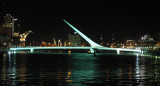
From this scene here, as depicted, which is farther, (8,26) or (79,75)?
(8,26)

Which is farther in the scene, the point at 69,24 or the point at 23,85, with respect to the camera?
the point at 69,24

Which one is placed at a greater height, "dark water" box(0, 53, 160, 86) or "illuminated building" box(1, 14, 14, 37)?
"illuminated building" box(1, 14, 14, 37)

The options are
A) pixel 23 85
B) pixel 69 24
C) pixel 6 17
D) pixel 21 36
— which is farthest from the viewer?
pixel 6 17

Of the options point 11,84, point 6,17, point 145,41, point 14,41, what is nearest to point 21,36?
point 14,41

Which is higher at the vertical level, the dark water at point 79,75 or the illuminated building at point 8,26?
the illuminated building at point 8,26

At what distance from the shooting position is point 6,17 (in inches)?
7067

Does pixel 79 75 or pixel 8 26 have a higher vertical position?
pixel 8 26

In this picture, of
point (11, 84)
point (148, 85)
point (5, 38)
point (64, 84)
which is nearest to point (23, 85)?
point (11, 84)

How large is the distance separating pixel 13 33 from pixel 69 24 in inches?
3382

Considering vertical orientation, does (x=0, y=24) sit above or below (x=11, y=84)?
above

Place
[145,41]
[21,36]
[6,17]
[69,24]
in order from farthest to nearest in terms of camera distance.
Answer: [6,17], [21,36], [145,41], [69,24]

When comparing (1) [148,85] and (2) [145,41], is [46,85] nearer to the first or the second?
(1) [148,85]

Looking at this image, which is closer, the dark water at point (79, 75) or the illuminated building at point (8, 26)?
the dark water at point (79, 75)

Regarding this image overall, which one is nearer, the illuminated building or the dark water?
the dark water
